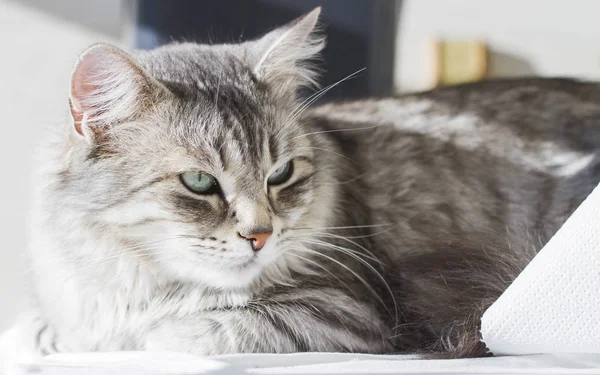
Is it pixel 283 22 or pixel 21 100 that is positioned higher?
pixel 283 22

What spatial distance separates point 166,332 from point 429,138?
0.81 meters

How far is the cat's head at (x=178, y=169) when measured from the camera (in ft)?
3.36

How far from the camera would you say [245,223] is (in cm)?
102

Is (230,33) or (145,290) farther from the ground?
(230,33)

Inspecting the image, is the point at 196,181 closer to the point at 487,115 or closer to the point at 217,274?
the point at 217,274

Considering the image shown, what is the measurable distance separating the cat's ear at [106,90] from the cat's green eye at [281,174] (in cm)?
26

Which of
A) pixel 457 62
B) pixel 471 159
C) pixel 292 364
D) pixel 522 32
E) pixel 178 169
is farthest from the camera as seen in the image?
pixel 522 32

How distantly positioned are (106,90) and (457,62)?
6.20 ft

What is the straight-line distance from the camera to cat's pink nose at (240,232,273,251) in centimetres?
102

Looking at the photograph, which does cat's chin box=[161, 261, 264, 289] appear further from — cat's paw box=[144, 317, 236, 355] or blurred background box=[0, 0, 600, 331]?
blurred background box=[0, 0, 600, 331]

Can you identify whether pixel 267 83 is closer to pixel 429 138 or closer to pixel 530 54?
pixel 429 138

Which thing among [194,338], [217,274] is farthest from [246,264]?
[194,338]

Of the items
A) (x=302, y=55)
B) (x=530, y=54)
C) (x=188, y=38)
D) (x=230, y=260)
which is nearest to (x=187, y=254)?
(x=230, y=260)

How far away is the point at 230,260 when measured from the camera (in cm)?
103
